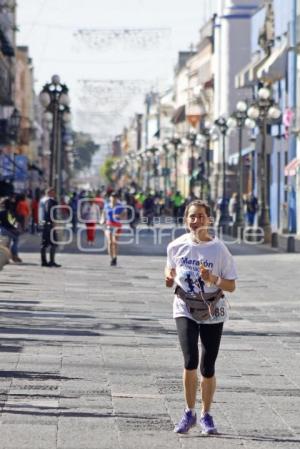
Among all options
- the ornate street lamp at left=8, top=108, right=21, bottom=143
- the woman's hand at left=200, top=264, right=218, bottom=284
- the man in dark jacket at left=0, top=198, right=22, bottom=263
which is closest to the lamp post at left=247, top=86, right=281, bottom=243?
the man in dark jacket at left=0, top=198, right=22, bottom=263

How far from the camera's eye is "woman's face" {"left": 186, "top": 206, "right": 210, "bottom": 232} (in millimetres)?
10486

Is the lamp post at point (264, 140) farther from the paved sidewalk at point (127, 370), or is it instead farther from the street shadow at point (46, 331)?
the street shadow at point (46, 331)

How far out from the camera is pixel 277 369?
14.5m

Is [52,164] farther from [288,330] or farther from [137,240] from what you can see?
[288,330]

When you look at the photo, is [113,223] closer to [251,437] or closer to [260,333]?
[260,333]

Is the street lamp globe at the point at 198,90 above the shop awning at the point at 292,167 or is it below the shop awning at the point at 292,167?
above

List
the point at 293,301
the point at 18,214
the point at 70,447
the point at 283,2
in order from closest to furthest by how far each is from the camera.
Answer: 1. the point at 70,447
2. the point at 293,301
3. the point at 18,214
4. the point at 283,2

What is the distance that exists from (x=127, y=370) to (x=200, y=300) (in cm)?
382

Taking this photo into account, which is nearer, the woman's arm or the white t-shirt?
the woman's arm

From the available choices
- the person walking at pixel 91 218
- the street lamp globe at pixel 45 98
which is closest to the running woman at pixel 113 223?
the street lamp globe at pixel 45 98

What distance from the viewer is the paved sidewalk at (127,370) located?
10.4 metres

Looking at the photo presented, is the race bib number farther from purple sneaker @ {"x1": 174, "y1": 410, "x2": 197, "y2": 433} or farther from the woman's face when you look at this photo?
purple sneaker @ {"x1": 174, "y1": 410, "x2": 197, "y2": 433}

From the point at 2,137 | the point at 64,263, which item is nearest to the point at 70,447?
the point at 64,263

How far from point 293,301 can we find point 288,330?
501 cm
